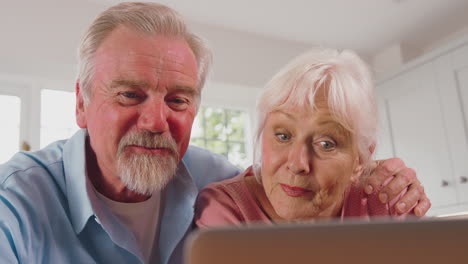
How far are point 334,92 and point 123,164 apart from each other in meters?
0.52

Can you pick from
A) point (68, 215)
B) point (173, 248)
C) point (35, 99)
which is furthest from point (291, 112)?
point (35, 99)

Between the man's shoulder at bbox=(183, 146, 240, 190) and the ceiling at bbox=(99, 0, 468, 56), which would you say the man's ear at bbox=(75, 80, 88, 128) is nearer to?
the man's shoulder at bbox=(183, 146, 240, 190)

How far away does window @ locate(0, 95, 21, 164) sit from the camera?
8.58 feet

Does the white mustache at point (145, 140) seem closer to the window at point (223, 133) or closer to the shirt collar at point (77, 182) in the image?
the shirt collar at point (77, 182)

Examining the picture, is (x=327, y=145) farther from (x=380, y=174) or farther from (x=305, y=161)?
(x=380, y=174)

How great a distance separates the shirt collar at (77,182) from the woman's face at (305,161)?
408 millimetres

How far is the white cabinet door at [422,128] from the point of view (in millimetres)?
3094

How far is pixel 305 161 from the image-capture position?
0.93 m

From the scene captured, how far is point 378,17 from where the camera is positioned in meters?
3.34

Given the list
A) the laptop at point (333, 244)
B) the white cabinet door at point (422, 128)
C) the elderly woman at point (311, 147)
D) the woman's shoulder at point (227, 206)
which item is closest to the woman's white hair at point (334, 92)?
the elderly woman at point (311, 147)

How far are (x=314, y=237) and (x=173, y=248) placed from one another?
2.95ft

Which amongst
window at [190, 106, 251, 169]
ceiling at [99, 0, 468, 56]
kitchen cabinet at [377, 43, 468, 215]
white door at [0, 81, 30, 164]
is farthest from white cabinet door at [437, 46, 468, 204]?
white door at [0, 81, 30, 164]

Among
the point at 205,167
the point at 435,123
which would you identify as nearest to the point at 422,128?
the point at 435,123

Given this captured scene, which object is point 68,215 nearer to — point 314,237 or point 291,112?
point 291,112
